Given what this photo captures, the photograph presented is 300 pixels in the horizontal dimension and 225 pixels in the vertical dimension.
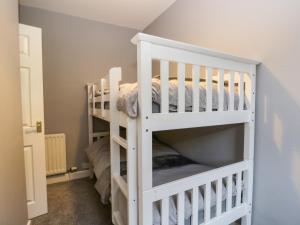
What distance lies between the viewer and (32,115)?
1768 millimetres

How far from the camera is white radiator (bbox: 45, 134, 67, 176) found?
8.13 ft

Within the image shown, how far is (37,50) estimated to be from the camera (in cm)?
178

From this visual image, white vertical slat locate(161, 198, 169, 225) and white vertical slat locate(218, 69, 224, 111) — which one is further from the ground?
white vertical slat locate(218, 69, 224, 111)

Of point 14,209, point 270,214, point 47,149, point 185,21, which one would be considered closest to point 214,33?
point 185,21

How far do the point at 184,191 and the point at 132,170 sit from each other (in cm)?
32

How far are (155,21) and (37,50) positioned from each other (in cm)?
168

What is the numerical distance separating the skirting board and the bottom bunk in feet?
3.19

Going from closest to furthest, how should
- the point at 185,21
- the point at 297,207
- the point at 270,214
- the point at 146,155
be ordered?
the point at 146,155 < the point at 297,207 < the point at 270,214 < the point at 185,21

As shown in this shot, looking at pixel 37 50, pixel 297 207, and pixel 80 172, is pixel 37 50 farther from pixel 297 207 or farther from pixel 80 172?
pixel 297 207

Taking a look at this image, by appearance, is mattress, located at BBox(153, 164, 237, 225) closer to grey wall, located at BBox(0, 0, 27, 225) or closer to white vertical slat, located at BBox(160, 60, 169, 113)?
white vertical slat, located at BBox(160, 60, 169, 113)

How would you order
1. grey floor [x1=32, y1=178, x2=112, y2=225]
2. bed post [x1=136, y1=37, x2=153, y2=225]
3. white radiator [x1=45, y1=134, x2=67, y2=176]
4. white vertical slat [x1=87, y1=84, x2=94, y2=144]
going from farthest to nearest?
1. white vertical slat [x1=87, y1=84, x2=94, y2=144]
2. white radiator [x1=45, y1=134, x2=67, y2=176]
3. grey floor [x1=32, y1=178, x2=112, y2=225]
4. bed post [x1=136, y1=37, x2=153, y2=225]

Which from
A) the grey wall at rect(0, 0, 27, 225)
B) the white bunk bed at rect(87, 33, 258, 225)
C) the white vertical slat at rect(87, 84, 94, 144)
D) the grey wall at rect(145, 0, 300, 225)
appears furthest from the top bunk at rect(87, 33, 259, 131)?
the white vertical slat at rect(87, 84, 94, 144)

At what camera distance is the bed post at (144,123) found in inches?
34.6

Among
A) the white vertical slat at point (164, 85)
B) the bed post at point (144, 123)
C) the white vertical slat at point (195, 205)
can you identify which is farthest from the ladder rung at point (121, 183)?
the white vertical slat at point (164, 85)
